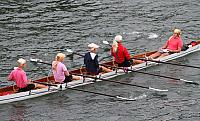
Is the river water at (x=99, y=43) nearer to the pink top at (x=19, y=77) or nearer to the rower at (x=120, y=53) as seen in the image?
the rower at (x=120, y=53)

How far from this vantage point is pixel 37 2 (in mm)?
47500

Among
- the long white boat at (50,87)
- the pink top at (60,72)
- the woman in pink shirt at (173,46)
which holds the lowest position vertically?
the long white boat at (50,87)

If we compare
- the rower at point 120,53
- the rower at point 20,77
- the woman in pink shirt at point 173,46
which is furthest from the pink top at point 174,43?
the rower at point 20,77

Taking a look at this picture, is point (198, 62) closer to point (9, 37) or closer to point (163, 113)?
point (163, 113)

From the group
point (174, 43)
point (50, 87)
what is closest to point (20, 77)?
point (50, 87)

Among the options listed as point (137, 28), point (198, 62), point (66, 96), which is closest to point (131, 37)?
point (137, 28)

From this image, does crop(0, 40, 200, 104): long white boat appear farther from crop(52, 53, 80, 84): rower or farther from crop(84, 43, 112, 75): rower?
crop(84, 43, 112, 75): rower

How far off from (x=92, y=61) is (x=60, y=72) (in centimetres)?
204

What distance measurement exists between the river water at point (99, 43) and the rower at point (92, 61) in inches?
28.8

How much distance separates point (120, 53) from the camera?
92.1 feet

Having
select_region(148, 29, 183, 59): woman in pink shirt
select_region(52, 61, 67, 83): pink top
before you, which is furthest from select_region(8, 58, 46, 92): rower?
select_region(148, 29, 183, 59): woman in pink shirt

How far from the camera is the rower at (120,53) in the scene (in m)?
27.9

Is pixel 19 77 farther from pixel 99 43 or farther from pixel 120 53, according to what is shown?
pixel 99 43

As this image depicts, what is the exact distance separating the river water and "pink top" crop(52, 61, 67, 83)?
0.72 meters
